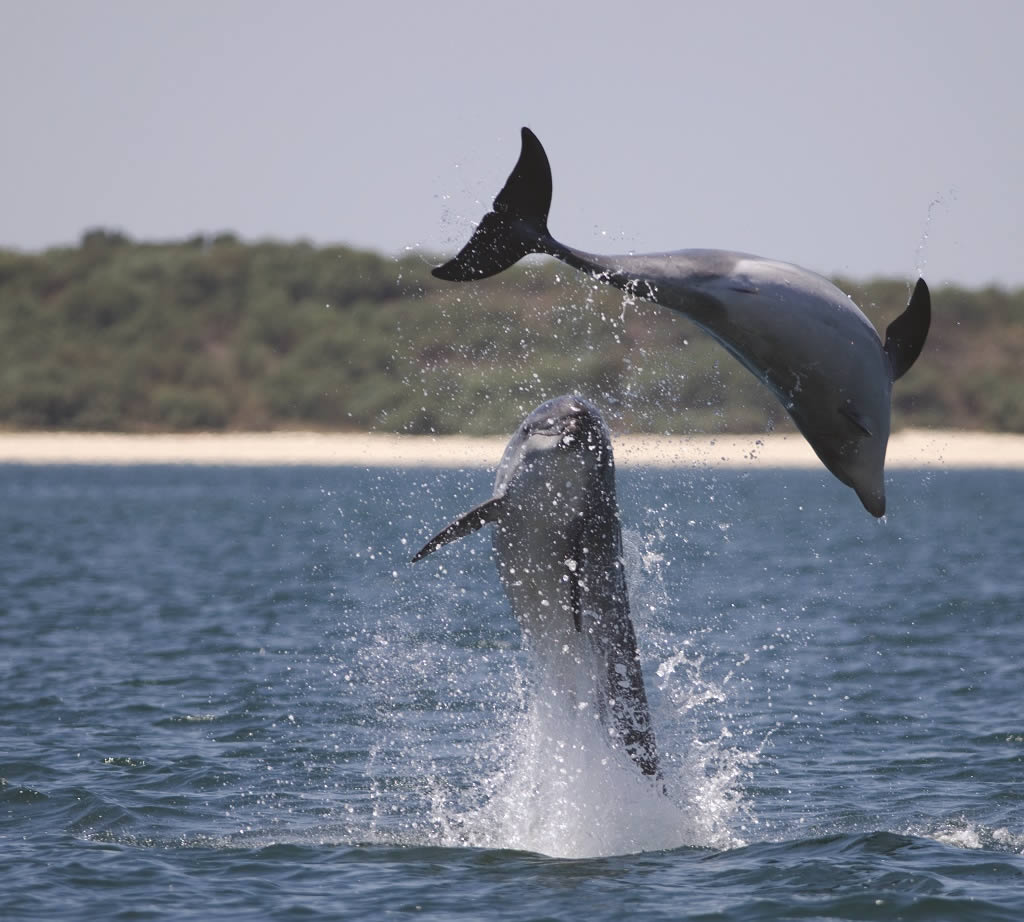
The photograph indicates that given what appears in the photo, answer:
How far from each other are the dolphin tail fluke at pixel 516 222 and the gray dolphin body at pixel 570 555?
5.15 ft

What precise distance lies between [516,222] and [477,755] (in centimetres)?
746

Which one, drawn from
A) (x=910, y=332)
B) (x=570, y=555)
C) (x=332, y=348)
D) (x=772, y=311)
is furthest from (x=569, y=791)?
(x=332, y=348)

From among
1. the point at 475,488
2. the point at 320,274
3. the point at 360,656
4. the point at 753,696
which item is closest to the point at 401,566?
the point at 360,656

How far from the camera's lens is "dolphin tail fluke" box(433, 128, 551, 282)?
38.5 feet

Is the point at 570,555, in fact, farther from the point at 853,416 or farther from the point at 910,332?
the point at 910,332

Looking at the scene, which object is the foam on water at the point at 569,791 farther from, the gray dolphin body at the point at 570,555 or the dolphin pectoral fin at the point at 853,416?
the dolphin pectoral fin at the point at 853,416

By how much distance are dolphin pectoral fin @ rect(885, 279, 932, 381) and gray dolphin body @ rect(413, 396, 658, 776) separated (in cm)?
239

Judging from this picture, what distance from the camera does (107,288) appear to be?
410 feet

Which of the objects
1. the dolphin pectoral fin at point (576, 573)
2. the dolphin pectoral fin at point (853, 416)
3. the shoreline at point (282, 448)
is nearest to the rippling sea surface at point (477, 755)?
the dolphin pectoral fin at point (576, 573)

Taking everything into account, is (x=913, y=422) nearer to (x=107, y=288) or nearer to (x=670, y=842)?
(x=107, y=288)

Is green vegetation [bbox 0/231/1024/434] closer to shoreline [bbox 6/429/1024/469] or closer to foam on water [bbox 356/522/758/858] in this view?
shoreline [bbox 6/429/1024/469]

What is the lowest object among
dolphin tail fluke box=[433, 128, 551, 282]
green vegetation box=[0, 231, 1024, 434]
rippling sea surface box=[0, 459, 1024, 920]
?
rippling sea surface box=[0, 459, 1024, 920]

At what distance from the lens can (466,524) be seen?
12.2 metres

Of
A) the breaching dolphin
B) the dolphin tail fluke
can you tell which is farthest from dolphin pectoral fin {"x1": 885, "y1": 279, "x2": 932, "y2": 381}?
the dolphin tail fluke
